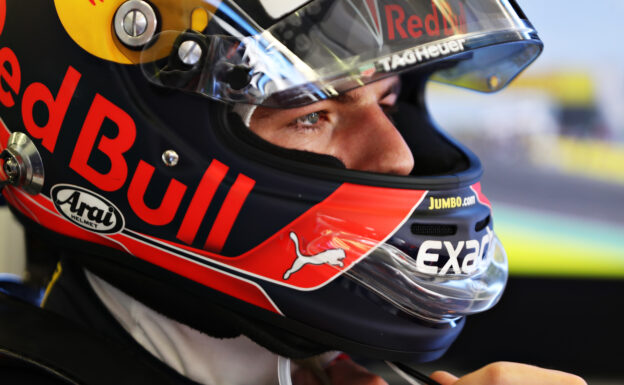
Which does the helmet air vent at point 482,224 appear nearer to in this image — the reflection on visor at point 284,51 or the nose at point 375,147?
the nose at point 375,147

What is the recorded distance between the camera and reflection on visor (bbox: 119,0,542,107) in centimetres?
70

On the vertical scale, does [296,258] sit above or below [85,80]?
below

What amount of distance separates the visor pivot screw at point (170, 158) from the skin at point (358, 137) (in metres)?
0.10

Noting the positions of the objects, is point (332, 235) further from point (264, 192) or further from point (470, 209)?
point (470, 209)

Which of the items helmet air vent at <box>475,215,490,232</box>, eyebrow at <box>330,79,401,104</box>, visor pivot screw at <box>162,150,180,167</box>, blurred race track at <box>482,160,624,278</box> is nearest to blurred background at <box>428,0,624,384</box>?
blurred race track at <box>482,160,624,278</box>

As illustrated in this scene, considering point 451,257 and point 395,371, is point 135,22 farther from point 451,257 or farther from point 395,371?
point 395,371

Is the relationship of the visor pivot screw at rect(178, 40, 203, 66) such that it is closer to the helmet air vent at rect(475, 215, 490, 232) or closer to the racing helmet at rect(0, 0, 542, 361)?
the racing helmet at rect(0, 0, 542, 361)

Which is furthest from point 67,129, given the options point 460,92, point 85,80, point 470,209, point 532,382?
point 460,92

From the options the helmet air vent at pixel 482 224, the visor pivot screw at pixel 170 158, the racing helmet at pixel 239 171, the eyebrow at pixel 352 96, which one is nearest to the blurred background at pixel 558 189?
the eyebrow at pixel 352 96

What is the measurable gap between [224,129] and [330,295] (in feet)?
0.78

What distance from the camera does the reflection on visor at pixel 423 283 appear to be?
2.44ft

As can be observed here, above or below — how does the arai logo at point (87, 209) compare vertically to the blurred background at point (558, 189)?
above

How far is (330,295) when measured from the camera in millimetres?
745

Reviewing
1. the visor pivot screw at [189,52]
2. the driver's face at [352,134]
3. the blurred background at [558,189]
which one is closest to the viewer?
the visor pivot screw at [189,52]
